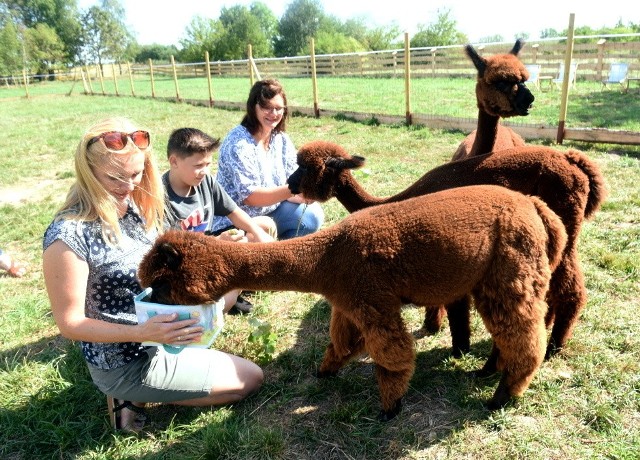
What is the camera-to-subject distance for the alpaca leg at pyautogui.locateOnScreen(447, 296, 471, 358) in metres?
3.20

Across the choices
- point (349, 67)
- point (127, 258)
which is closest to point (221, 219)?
point (127, 258)

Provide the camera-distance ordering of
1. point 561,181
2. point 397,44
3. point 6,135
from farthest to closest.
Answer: point 397,44, point 6,135, point 561,181

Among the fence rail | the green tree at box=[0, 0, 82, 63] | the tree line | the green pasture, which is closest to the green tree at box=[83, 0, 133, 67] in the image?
the tree line

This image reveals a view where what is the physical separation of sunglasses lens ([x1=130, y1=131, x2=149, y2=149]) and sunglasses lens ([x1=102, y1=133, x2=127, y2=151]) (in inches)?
3.2

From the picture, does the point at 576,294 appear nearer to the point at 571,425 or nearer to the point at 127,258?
the point at 571,425

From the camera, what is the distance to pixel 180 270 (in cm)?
220

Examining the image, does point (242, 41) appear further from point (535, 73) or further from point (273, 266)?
point (273, 266)

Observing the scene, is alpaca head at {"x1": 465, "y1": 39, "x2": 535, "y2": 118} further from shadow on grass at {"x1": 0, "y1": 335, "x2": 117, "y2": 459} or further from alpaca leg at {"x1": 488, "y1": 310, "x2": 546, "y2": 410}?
shadow on grass at {"x1": 0, "y1": 335, "x2": 117, "y2": 459}

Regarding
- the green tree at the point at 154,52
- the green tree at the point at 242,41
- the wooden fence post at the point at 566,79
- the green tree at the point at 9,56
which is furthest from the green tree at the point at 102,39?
the wooden fence post at the point at 566,79

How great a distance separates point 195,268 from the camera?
7.27 ft

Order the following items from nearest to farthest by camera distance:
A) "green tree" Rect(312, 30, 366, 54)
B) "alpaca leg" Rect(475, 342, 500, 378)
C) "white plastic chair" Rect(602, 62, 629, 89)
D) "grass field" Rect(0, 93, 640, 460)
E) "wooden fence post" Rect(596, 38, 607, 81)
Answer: "grass field" Rect(0, 93, 640, 460), "alpaca leg" Rect(475, 342, 500, 378), "white plastic chair" Rect(602, 62, 629, 89), "wooden fence post" Rect(596, 38, 607, 81), "green tree" Rect(312, 30, 366, 54)

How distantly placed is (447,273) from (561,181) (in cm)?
115

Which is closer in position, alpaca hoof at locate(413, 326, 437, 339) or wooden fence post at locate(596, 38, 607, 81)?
alpaca hoof at locate(413, 326, 437, 339)

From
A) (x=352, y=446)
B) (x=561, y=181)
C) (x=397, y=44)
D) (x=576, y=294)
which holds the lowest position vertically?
(x=352, y=446)
